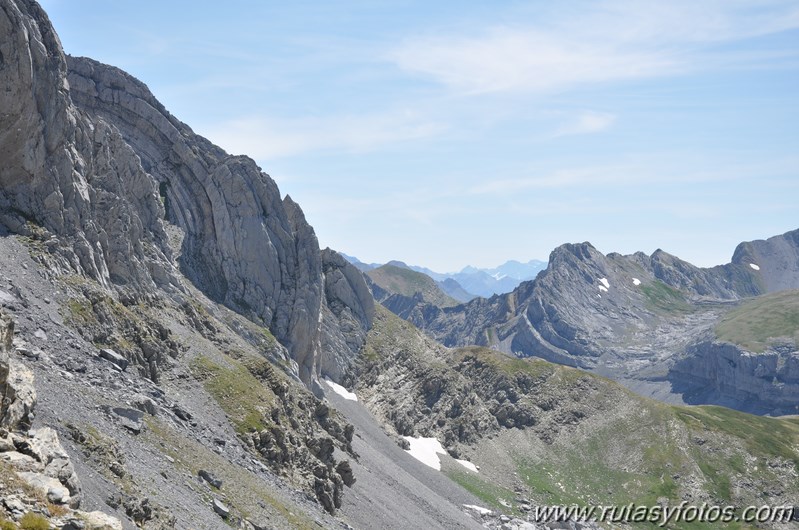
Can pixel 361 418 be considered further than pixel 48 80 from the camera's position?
Yes

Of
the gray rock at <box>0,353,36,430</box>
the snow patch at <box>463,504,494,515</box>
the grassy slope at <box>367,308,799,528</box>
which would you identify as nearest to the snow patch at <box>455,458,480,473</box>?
the grassy slope at <box>367,308,799,528</box>

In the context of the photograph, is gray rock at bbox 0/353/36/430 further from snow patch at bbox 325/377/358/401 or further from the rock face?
snow patch at bbox 325/377/358/401

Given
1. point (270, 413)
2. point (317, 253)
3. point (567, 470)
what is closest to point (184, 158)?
point (317, 253)

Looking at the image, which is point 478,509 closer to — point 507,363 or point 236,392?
point 236,392

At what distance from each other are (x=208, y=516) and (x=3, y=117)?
53.5 metres

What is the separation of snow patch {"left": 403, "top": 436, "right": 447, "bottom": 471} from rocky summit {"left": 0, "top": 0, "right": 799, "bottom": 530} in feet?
2.18

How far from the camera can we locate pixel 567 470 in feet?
507

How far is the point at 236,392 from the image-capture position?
274 ft

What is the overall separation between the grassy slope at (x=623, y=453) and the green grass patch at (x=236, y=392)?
198ft

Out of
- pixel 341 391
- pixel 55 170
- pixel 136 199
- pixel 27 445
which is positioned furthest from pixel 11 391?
pixel 341 391

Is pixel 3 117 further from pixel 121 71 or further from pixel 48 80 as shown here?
pixel 121 71

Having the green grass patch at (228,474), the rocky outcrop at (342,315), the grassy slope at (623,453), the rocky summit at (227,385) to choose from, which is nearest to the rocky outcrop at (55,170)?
the rocky summit at (227,385)

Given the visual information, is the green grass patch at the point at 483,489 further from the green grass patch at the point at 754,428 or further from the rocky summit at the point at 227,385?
the green grass patch at the point at 754,428

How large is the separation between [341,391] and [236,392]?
235 ft
